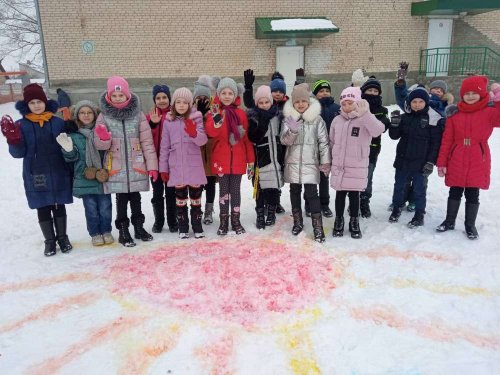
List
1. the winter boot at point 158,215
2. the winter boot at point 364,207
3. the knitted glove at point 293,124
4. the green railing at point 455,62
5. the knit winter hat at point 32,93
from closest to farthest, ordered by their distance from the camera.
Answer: the knit winter hat at point 32,93
the knitted glove at point 293,124
the winter boot at point 158,215
the winter boot at point 364,207
the green railing at point 455,62

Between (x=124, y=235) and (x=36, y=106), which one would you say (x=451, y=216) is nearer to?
(x=124, y=235)

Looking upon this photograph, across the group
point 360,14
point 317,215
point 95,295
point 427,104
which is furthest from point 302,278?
point 360,14

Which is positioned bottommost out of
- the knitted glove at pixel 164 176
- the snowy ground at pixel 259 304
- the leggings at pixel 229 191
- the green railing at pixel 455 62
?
the snowy ground at pixel 259 304

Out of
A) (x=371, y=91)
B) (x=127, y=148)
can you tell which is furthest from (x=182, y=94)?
(x=371, y=91)

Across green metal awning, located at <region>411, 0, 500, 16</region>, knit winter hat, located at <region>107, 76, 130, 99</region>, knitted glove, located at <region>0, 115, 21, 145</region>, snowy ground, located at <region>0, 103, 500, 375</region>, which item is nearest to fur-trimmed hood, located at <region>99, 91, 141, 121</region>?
knit winter hat, located at <region>107, 76, 130, 99</region>

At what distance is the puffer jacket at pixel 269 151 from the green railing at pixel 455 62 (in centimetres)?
1267

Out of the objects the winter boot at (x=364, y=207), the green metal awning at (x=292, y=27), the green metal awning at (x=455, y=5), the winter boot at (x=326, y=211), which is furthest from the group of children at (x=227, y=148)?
the green metal awning at (x=455, y=5)

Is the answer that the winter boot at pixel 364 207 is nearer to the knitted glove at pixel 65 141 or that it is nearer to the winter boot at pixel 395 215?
the winter boot at pixel 395 215

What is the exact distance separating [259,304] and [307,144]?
193cm

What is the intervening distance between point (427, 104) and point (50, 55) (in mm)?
12234

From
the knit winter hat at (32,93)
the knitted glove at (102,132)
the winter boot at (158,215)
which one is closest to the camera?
the knit winter hat at (32,93)

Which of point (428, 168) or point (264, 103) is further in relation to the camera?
point (428, 168)

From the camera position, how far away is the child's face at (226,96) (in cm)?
433

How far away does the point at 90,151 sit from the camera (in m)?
4.21
